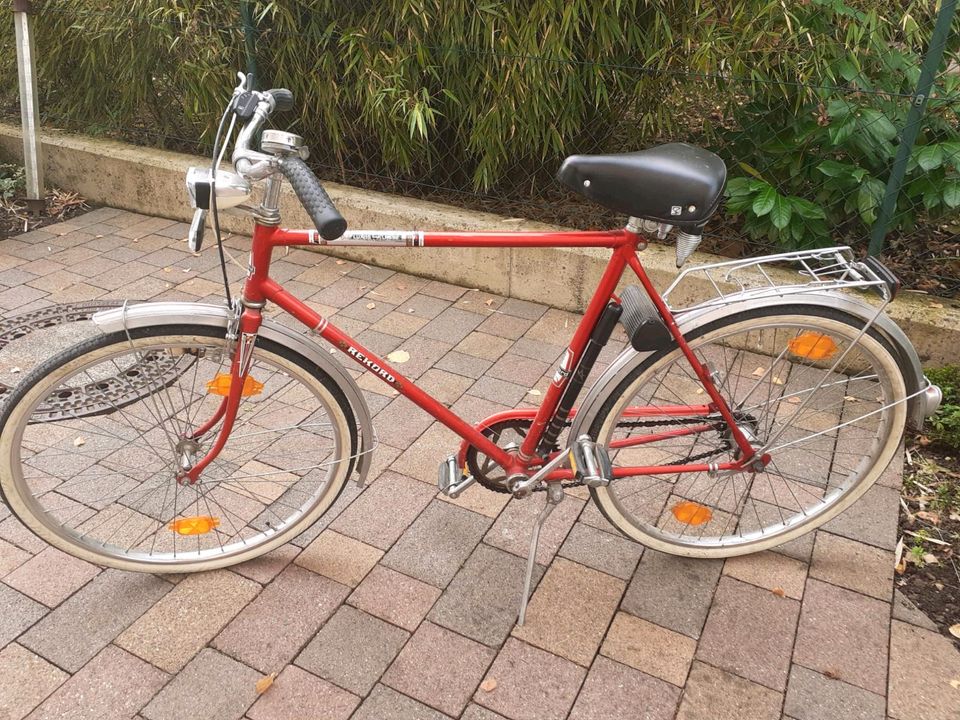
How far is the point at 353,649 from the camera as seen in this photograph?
7.12ft

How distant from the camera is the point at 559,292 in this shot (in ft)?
12.8

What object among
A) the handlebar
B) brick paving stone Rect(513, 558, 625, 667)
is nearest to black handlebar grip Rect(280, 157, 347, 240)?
the handlebar

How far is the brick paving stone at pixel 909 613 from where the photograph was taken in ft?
7.43

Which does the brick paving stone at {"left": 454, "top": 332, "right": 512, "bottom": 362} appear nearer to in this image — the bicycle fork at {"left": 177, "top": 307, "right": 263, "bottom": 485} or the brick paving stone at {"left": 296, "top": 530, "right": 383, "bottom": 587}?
the brick paving stone at {"left": 296, "top": 530, "right": 383, "bottom": 587}

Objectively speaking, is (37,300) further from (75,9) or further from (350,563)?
(350,563)

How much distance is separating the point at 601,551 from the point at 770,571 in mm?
528

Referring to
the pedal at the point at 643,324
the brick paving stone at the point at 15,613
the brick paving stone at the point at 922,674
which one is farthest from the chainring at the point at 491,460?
the brick paving stone at the point at 15,613

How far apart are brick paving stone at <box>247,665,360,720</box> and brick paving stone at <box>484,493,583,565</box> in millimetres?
695

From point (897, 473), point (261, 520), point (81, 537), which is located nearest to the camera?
point (81, 537)

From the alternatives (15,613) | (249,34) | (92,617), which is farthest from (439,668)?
(249,34)

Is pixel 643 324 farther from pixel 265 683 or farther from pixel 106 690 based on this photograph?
pixel 106 690

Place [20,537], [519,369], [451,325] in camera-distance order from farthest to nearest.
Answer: [451,325]
[519,369]
[20,537]

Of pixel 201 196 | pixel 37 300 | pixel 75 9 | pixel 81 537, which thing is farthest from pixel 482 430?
pixel 75 9

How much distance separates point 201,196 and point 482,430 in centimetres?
103
